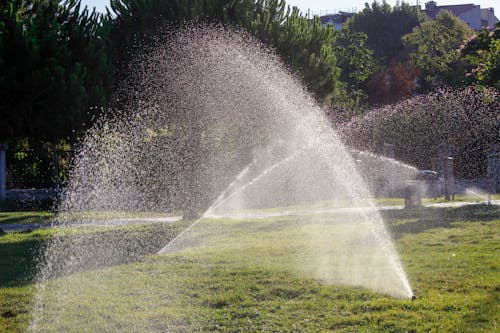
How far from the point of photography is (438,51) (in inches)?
1700

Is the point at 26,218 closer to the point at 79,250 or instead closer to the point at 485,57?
the point at 79,250

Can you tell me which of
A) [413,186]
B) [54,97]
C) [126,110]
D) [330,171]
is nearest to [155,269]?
[54,97]

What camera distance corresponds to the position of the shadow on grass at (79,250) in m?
9.25

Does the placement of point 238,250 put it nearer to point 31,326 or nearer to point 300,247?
point 300,247

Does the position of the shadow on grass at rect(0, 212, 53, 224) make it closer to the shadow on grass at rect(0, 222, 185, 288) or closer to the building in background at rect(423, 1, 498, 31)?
the shadow on grass at rect(0, 222, 185, 288)

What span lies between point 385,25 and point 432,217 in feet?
176

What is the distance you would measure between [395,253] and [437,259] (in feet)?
2.89

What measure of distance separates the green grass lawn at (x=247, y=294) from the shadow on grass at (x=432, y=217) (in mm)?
1719

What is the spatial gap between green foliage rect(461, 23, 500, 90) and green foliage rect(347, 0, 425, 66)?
38.8m

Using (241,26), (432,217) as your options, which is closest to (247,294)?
(432,217)

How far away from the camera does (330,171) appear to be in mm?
28953

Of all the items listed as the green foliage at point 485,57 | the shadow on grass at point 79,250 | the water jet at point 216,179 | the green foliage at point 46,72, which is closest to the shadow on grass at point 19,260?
the shadow on grass at point 79,250

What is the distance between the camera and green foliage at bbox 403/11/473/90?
36469 mm

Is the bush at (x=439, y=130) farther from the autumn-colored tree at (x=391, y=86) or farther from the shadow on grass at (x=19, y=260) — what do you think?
the shadow on grass at (x=19, y=260)
